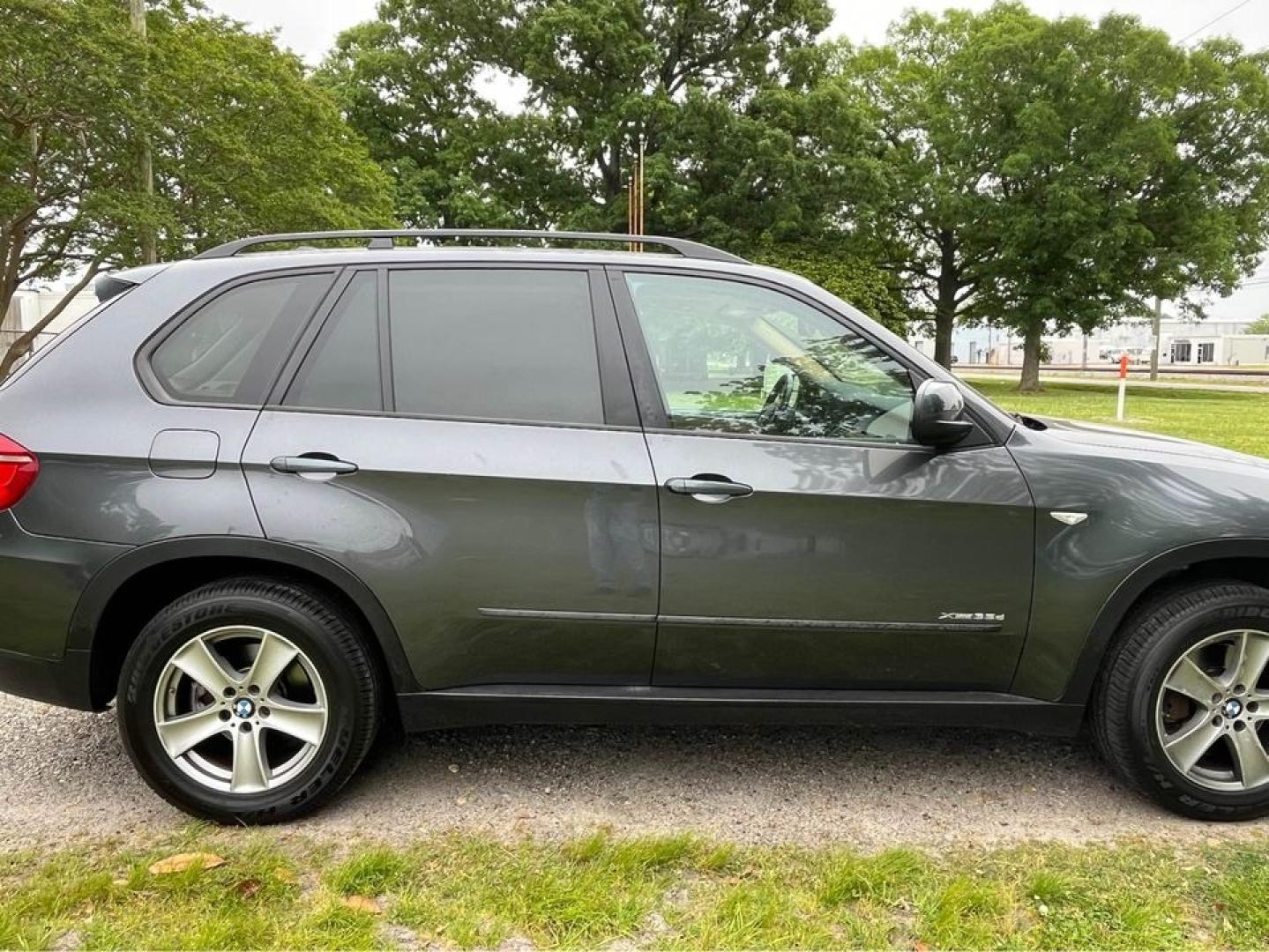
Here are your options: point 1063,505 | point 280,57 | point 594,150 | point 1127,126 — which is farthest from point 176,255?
point 1127,126

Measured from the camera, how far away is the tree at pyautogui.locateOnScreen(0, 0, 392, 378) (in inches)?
558

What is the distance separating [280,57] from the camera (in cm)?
1867

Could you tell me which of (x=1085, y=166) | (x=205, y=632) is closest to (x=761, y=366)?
(x=205, y=632)

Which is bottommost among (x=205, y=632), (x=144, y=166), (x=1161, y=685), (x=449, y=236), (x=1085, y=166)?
(x=1161, y=685)

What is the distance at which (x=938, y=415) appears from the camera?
2.48 metres

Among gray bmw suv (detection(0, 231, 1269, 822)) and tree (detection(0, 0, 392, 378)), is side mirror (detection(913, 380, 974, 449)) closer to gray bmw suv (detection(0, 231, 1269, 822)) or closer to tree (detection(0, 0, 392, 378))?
gray bmw suv (detection(0, 231, 1269, 822))

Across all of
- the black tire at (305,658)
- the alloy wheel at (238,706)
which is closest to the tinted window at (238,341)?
the black tire at (305,658)

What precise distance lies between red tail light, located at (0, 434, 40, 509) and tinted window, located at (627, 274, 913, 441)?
6.14ft

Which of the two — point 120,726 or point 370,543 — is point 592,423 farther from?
point 120,726

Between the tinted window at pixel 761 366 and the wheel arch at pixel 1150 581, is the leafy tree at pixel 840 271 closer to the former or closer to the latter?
the tinted window at pixel 761 366

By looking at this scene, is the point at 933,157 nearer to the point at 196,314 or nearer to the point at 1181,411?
the point at 1181,411

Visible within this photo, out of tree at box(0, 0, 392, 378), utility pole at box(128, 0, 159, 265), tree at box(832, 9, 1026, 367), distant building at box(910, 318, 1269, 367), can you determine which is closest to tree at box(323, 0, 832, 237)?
tree at box(832, 9, 1026, 367)

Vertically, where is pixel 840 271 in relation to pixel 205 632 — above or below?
above

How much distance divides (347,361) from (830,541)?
1.58m
